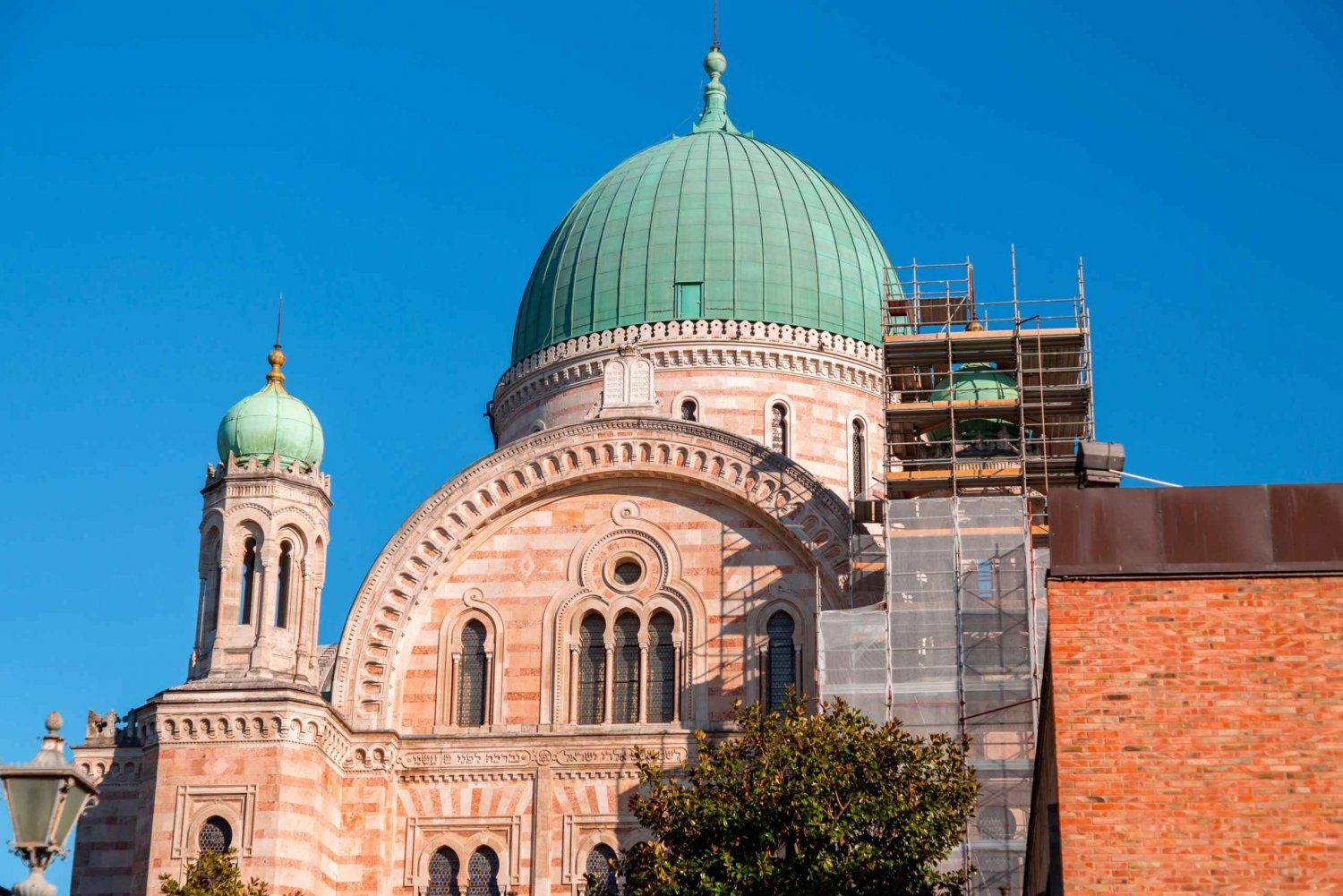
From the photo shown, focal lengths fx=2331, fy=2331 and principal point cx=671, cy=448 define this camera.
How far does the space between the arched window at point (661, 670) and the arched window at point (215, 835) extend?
267 inches

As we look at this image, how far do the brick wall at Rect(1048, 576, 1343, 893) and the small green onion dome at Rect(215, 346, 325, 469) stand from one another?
19942mm

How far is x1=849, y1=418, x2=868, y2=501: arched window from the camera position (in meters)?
43.0

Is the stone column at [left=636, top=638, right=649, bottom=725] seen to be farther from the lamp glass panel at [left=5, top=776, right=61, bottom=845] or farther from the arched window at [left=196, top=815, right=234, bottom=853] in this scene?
the lamp glass panel at [left=5, top=776, right=61, bottom=845]

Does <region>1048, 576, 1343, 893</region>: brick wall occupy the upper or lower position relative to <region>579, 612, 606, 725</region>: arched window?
lower

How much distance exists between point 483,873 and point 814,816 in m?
9.44

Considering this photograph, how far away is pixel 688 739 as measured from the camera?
3575 cm

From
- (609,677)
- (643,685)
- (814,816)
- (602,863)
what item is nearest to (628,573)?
(609,677)

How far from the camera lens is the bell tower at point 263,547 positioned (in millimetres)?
35875

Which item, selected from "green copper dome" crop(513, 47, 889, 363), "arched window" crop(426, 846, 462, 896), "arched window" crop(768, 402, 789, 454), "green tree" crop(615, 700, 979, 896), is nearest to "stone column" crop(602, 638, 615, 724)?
"arched window" crop(426, 846, 462, 896)

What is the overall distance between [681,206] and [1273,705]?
2739 centimetres

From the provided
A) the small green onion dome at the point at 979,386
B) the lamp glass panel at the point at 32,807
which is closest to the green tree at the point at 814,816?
the small green onion dome at the point at 979,386

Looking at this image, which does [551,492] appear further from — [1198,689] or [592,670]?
[1198,689]

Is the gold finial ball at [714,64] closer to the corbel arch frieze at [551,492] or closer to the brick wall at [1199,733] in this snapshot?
the corbel arch frieze at [551,492]

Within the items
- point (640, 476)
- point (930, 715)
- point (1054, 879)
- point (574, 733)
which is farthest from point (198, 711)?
point (1054, 879)
